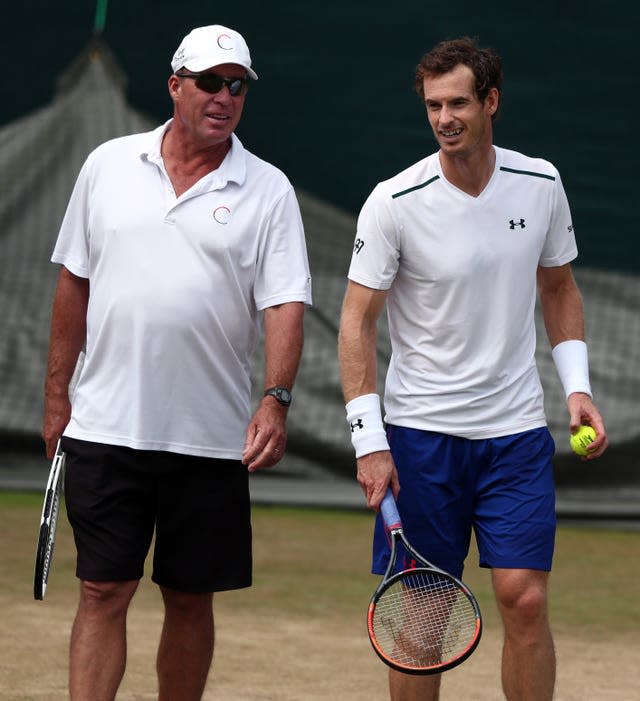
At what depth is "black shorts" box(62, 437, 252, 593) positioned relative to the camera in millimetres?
3844

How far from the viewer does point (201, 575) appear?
3.93 m

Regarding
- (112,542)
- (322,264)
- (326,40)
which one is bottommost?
(322,264)

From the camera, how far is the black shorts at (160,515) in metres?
3.84

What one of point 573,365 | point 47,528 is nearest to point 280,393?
point 47,528

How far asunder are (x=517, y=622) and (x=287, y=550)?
367 cm

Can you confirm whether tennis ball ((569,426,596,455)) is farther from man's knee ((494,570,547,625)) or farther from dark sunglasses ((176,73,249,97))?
dark sunglasses ((176,73,249,97))

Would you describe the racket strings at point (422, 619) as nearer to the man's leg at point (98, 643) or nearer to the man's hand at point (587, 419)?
the man's hand at point (587, 419)

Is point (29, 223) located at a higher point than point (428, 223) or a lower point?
lower

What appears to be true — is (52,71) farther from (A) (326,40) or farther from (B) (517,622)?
(B) (517,622)

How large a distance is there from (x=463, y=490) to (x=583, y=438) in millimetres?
323

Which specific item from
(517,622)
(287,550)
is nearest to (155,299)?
(517,622)

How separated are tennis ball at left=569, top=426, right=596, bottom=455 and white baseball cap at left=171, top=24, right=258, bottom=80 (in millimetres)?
1184

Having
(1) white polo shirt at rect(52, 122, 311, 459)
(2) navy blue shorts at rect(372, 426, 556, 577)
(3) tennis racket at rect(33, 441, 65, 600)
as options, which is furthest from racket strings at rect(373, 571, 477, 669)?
(3) tennis racket at rect(33, 441, 65, 600)

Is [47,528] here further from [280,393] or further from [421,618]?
[421,618]
